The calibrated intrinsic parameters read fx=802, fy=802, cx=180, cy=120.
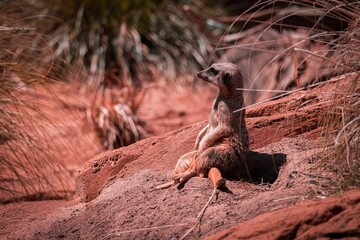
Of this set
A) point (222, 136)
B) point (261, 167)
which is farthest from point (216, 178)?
point (261, 167)

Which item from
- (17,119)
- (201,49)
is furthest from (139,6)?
(17,119)

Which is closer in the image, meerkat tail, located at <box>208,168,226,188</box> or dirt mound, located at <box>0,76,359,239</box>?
dirt mound, located at <box>0,76,359,239</box>

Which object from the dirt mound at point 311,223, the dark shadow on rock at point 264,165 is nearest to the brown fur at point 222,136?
the dark shadow on rock at point 264,165

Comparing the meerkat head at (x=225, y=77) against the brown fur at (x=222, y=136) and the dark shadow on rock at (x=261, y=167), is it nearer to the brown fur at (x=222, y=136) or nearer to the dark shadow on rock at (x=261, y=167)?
the brown fur at (x=222, y=136)

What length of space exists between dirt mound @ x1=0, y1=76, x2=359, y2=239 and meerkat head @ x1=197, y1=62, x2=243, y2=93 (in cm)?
35

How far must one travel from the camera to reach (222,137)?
3.90 m

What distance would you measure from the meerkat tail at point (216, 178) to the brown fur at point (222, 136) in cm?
4

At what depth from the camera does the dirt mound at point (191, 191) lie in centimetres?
342

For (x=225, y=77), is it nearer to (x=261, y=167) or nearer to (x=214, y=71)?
(x=214, y=71)

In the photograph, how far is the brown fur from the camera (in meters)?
3.84

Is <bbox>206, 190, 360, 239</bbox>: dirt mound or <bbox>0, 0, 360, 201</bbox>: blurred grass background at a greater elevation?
<bbox>0, 0, 360, 201</bbox>: blurred grass background

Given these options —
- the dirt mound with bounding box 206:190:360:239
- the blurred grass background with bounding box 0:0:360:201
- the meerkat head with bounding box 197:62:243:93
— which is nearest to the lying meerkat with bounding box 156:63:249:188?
the meerkat head with bounding box 197:62:243:93

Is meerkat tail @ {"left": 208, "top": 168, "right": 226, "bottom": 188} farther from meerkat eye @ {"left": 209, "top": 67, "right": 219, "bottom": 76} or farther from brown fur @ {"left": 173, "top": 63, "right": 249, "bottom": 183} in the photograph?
meerkat eye @ {"left": 209, "top": 67, "right": 219, "bottom": 76}

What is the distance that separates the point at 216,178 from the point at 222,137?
0.28m
